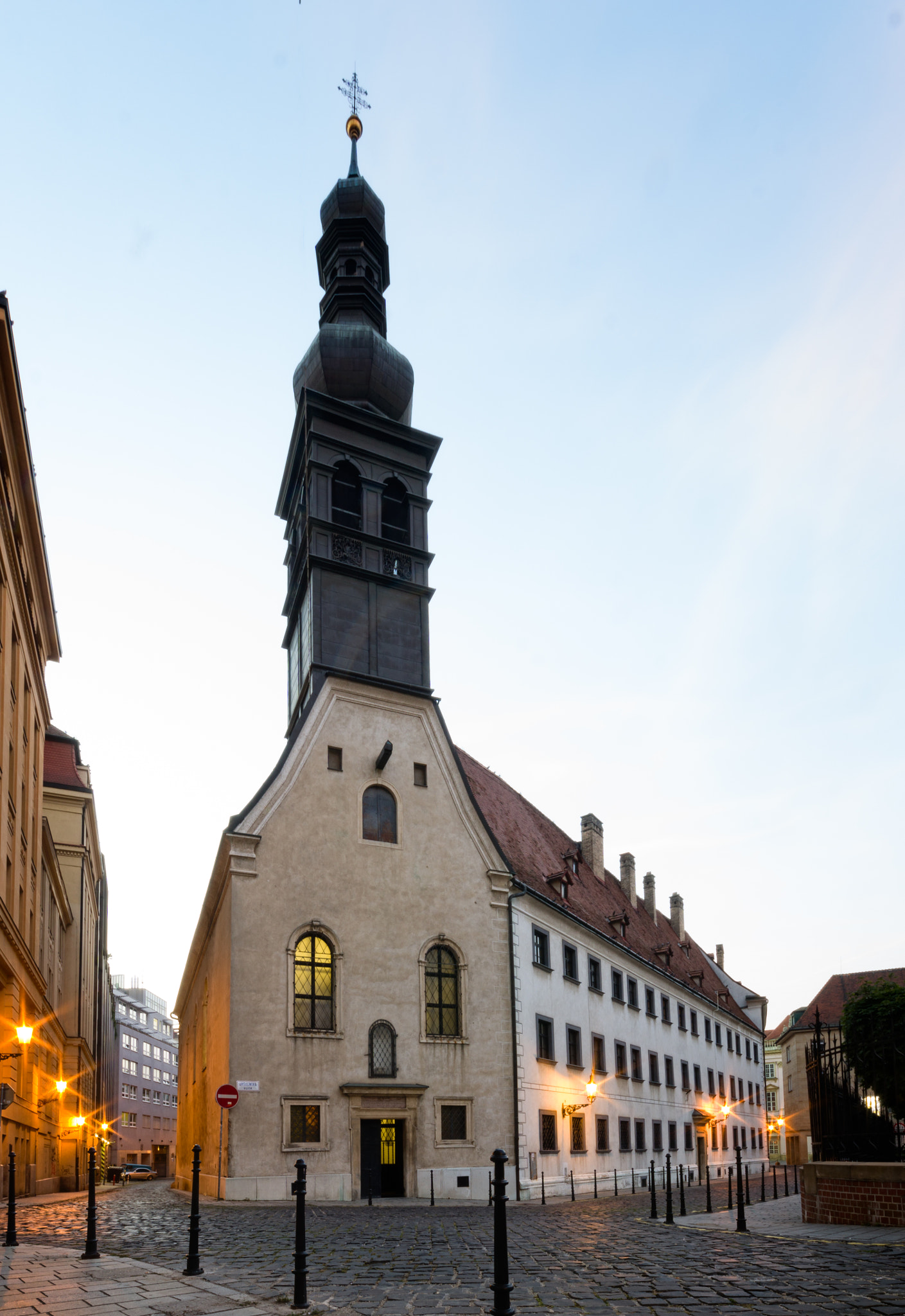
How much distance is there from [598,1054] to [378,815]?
13.8 m

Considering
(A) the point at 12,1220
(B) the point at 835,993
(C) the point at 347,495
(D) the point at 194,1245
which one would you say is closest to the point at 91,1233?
(A) the point at 12,1220

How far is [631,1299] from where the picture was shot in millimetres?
9977

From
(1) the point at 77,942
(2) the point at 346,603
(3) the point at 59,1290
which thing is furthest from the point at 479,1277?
(1) the point at 77,942

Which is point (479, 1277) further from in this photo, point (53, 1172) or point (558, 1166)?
point (53, 1172)

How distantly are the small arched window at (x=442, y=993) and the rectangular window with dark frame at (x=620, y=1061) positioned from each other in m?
12.0

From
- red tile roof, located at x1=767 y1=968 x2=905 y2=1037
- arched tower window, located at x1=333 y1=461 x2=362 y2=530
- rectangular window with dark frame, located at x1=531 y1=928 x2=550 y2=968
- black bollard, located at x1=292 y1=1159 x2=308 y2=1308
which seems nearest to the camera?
black bollard, located at x1=292 y1=1159 x2=308 y2=1308

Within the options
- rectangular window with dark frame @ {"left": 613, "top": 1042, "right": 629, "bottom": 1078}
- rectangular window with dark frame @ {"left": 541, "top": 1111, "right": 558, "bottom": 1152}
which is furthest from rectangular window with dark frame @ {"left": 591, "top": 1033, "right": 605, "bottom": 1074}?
rectangular window with dark frame @ {"left": 541, "top": 1111, "right": 558, "bottom": 1152}

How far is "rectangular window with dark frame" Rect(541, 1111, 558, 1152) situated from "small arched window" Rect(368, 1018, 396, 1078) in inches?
237

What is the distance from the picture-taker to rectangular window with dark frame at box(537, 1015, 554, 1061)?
1321 inches

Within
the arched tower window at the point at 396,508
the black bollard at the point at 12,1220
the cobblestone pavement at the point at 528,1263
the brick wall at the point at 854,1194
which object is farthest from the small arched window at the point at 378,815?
the black bollard at the point at 12,1220

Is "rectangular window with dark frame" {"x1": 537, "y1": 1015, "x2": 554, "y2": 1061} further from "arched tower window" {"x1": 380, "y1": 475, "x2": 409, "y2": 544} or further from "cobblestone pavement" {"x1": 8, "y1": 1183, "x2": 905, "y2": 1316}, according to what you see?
"arched tower window" {"x1": 380, "y1": 475, "x2": 409, "y2": 544}

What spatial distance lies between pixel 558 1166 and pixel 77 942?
99.6 ft

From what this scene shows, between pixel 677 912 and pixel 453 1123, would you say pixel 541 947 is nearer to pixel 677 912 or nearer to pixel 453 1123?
pixel 453 1123

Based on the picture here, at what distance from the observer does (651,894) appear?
62.8 meters
